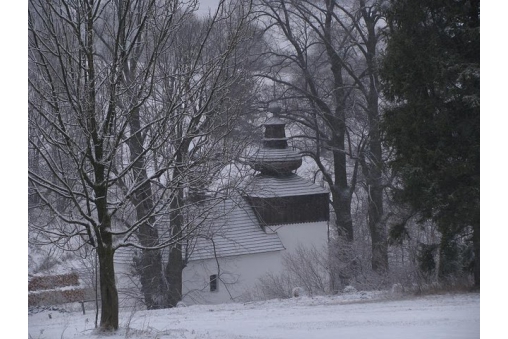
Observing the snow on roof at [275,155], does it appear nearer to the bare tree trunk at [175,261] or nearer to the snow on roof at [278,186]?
the snow on roof at [278,186]

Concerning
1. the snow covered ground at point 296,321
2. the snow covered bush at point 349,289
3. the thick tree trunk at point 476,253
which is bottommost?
the snow covered ground at point 296,321

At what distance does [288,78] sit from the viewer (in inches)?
212

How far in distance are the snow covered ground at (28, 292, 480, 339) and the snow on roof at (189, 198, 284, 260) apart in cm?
43

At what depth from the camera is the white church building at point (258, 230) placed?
528cm

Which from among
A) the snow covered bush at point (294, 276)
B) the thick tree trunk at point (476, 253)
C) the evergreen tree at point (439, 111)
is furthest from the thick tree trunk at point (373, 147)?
the thick tree trunk at point (476, 253)

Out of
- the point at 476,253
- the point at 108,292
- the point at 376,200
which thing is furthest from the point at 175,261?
the point at 476,253

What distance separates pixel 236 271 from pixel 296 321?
2.19 ft

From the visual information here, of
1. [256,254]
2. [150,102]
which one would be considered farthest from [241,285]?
[150,102]

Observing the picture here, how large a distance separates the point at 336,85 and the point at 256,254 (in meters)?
1.51

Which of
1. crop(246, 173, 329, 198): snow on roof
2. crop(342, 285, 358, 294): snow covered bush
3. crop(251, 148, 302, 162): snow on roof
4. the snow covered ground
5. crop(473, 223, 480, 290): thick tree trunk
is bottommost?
the snow covered ground

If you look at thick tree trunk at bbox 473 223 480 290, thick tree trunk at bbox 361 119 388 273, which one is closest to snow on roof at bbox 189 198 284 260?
thick tree trunk at bbox 361 119 388 273

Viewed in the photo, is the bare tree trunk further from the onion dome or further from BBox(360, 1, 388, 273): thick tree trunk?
BBox(360, 1, 388, 273): thick tree trunk

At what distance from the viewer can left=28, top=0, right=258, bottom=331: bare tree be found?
Result: 4.47 m

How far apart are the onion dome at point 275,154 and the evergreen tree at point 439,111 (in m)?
0.80
